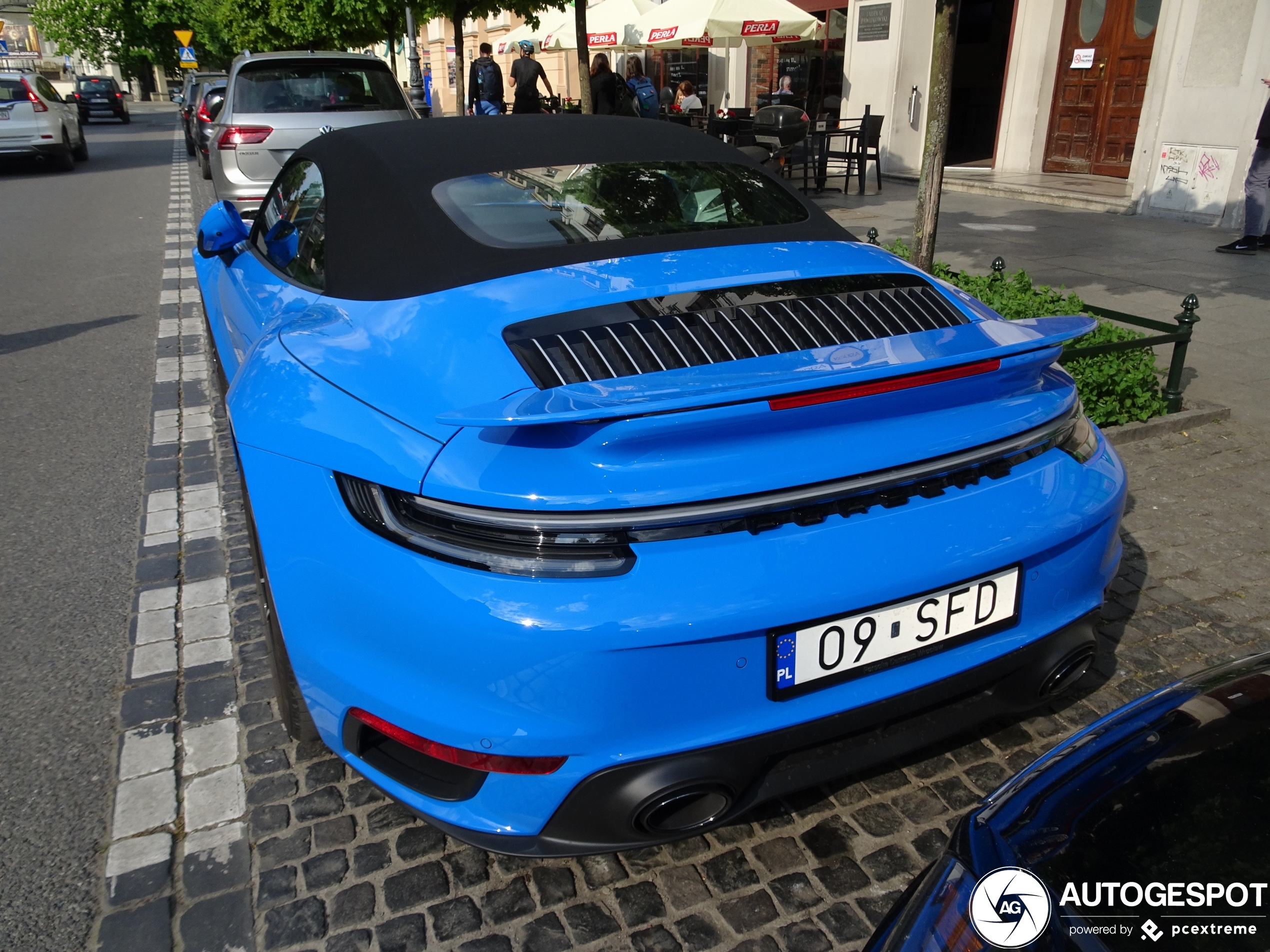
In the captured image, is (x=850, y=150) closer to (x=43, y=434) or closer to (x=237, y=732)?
(x=43, y=434)

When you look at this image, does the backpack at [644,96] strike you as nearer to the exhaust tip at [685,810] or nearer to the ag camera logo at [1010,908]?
the exhaust tip at [685,810]

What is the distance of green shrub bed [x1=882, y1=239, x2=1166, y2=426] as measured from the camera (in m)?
4.93

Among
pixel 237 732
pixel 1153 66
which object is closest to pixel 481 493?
pixel 237 732

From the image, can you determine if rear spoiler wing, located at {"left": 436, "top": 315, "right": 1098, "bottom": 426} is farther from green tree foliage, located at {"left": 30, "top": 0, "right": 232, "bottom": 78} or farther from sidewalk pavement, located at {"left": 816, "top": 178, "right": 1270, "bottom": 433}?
green tree foliage, located at {"left": 30, "top": 0, "right": 232, "bottom": 78}

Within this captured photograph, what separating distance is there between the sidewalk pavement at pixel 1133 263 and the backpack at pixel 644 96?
111 inches

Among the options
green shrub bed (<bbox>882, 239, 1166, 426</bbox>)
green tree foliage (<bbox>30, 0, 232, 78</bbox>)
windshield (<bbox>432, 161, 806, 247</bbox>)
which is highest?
green tree foliage (<bbox>30, 0, 232, 78</bbox>)

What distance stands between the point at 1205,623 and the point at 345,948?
9.34 feet

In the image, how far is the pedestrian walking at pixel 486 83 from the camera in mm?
15227

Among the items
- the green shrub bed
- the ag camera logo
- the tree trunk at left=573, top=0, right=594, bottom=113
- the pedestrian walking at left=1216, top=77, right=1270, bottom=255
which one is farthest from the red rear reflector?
the ag camera logo

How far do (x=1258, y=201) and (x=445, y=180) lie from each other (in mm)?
9418

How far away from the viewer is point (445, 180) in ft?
9.50

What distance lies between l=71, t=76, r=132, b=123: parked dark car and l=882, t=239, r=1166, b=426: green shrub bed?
45677 mm

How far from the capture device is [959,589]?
6.58 ft

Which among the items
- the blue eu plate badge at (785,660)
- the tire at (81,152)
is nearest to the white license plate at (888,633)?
the blue eu plate badge at (785,660)
